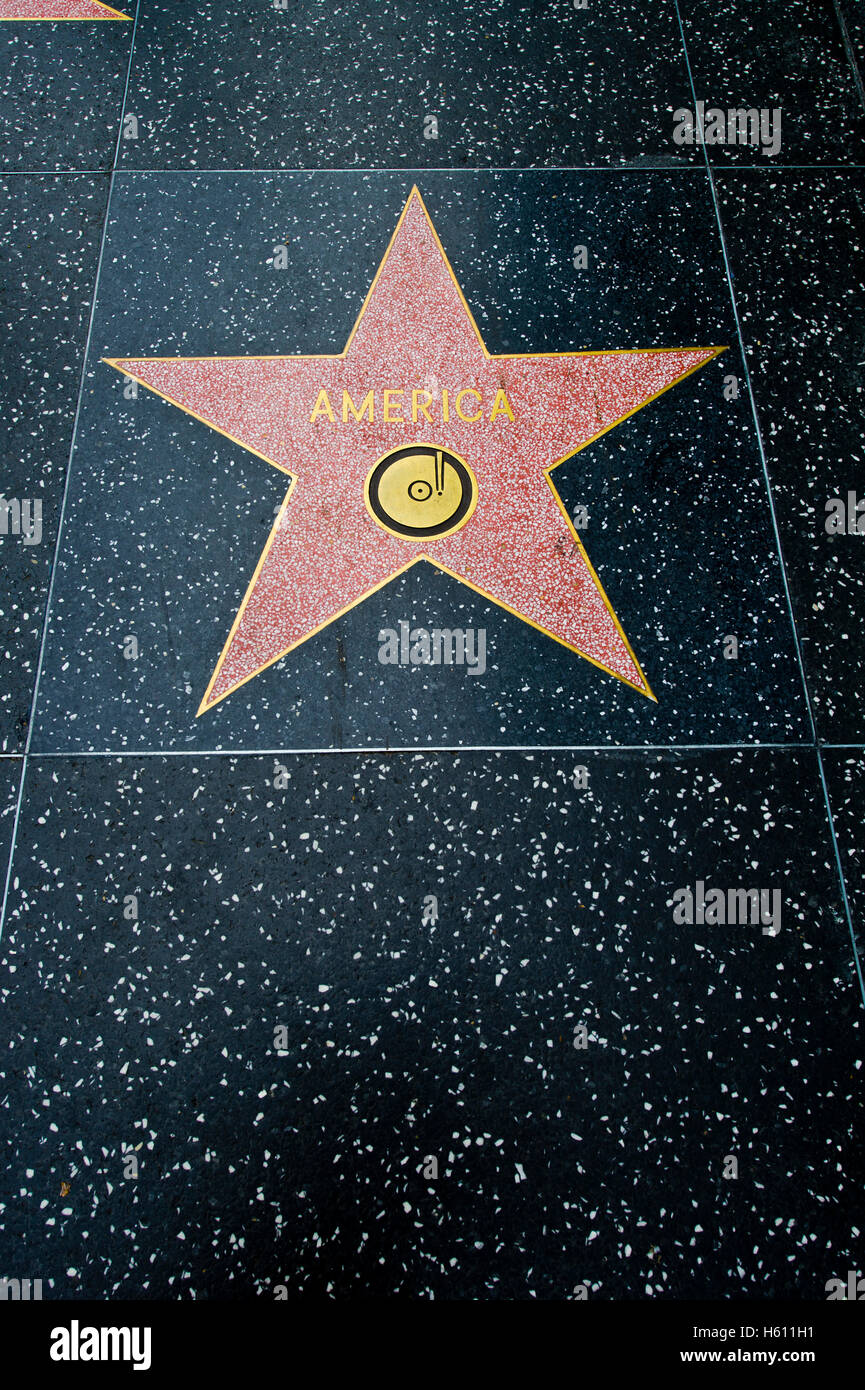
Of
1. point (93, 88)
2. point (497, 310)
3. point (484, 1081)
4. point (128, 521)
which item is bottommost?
point (484, 1081)

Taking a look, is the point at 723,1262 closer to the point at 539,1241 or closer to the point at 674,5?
the point at 539,1241

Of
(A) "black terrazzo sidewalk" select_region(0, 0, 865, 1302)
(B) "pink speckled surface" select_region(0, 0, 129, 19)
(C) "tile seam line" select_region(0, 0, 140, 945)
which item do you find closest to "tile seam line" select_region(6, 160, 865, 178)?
(A) "black terrazzo sidewalk" select_region(0, 0, 865, 1302)

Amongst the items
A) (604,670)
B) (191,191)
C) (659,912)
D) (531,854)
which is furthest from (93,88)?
(659,912)

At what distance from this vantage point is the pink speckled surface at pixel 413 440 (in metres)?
1.43

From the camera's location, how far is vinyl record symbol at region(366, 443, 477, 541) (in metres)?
1.49

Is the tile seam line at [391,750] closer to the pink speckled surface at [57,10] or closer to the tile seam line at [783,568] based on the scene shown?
the tile seam line at [783,568]

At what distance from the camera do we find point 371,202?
1811 mm

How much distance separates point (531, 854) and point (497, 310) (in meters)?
1.11

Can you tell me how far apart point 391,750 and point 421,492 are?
0.49 m

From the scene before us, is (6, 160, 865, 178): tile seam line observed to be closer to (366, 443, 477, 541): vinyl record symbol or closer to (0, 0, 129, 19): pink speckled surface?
(0, 0, 129, 19): pink speckled surface

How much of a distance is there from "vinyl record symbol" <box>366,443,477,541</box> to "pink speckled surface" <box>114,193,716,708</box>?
0.06 feet

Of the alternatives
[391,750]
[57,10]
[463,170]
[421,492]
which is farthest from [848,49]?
[391,750]

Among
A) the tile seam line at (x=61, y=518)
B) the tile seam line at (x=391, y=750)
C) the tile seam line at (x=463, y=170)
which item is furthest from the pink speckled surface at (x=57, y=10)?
the tile seam line at (x=391, y=750)
